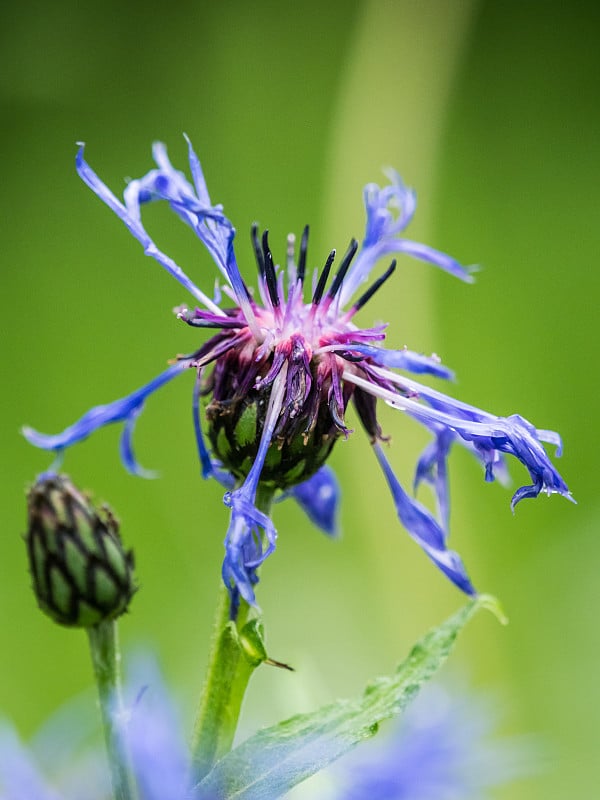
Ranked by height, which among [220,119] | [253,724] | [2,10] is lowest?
[253,724]

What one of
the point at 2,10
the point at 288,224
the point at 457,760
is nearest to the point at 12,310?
the point at 288,224

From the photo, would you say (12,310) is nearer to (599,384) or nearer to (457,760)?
(599,384)

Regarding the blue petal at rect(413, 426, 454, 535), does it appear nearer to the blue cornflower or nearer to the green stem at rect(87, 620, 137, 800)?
the blue cornflower

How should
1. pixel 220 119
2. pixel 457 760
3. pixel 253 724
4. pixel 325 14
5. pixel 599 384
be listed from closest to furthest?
1. pixel 457 760
2. pixel 253 724
3. pixel 599 384
4. pixel 220 119
5. pixel 325 14

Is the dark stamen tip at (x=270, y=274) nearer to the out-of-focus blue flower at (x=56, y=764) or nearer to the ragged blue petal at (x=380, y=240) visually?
the ragged blue petal at (x=380, y=240)

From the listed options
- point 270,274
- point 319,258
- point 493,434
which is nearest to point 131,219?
point 270,274

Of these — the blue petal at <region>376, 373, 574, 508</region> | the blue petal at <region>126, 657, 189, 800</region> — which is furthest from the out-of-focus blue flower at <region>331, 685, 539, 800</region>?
the blue petal at <region>376, 373, 574, 508</region>

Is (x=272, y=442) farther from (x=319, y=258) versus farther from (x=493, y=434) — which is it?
(x=319, y=258)
